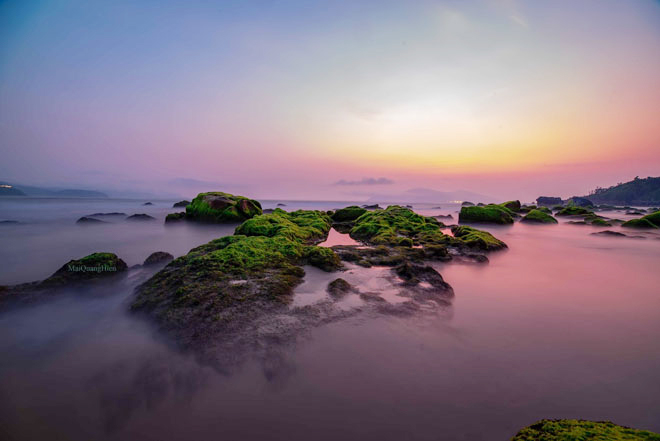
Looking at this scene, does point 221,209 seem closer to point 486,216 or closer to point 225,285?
point 225,285

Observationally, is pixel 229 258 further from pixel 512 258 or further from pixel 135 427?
pixel 512 258

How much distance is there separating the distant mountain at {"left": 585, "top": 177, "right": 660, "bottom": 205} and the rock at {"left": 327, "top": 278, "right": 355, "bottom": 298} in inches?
4477

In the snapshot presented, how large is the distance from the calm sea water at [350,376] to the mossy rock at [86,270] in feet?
2.54

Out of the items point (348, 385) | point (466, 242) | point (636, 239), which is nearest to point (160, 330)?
point (348, 385)

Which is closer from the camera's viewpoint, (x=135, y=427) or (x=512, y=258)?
(x=135, y=427)

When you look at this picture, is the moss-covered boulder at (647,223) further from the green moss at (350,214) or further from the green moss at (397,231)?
the green moss at (350,214)

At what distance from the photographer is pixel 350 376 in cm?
311

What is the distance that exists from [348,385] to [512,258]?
31.8 ft

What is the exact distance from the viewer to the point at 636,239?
46.7 ft

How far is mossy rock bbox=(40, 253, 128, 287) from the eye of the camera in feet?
18.9

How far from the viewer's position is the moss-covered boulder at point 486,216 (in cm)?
2180

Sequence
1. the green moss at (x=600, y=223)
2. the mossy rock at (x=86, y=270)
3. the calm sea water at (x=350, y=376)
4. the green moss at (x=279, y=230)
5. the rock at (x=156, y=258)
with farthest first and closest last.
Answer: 1. the green moss at (x=600, y=223)
2. the green moss at (x=279, y=230)
3. the rock at (x=156, y=258)
4. the mossy rock at (x=86, y=270)
5. the calm sea water at (x=350, y=376)

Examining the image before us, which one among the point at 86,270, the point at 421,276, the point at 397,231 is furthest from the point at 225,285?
the point at 397,231

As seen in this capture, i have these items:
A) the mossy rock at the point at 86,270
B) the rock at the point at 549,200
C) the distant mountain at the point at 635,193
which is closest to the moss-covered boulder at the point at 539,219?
the mossy rock at the point at 86,270
